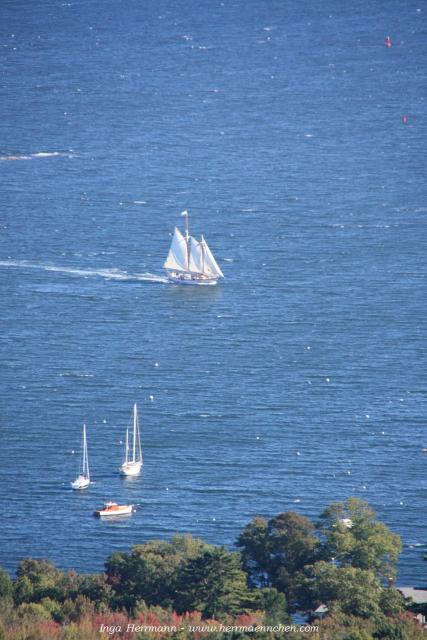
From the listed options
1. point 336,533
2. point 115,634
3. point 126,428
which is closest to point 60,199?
point 126,428

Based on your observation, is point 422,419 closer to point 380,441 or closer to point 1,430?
point 380,441

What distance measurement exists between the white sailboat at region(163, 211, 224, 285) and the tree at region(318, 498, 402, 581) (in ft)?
241

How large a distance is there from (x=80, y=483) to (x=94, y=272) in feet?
177

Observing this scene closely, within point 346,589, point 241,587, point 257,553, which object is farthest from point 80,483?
point 346,589

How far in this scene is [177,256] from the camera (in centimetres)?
17288

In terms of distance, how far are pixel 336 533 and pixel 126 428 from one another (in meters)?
35.3

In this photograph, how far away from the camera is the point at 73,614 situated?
8494cm

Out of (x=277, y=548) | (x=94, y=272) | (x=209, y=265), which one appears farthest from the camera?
(x=209, y=265)

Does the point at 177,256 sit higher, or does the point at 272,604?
the point at 177,256

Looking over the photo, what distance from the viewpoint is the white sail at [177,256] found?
563 feet

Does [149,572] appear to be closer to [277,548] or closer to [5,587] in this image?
[5,587]

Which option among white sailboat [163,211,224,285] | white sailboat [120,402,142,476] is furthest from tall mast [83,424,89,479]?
white sailboat [163,211,224,285]

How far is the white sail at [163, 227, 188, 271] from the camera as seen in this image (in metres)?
172

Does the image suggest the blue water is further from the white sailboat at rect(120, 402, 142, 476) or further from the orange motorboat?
the orange motorboat
